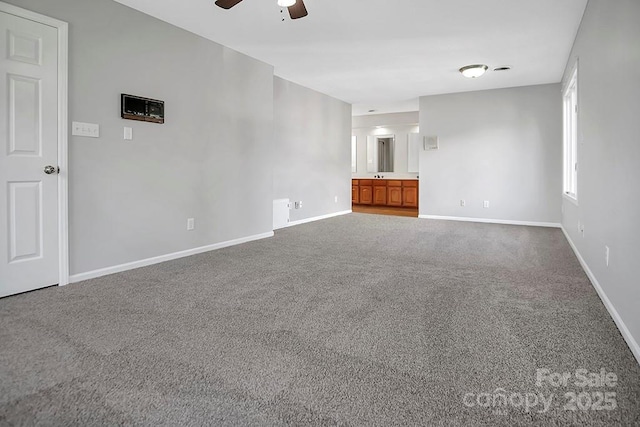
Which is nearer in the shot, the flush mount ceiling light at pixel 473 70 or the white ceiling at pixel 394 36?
the white ceiling at pixel 394 36

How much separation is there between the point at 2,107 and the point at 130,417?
2550 mm

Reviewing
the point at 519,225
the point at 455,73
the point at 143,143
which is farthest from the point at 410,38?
the point at 519,225

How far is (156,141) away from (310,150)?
3561 millimetres

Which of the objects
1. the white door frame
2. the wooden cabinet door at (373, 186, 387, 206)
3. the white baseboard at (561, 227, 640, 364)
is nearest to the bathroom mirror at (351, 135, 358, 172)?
the wooden cabinet door at (373, 186, 387, 206)

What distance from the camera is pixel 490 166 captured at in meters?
7.11

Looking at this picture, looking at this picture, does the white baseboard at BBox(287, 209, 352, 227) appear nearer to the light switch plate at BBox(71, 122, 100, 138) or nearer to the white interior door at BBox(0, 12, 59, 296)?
the light switch plate at BBox(71, 122, 100, 138)

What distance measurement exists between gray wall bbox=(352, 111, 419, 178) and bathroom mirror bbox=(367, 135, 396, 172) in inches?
4.0

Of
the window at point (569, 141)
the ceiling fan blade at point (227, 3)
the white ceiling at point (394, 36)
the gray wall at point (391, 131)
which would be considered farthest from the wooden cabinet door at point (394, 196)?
the ceiling fan blade at point (227, 3)

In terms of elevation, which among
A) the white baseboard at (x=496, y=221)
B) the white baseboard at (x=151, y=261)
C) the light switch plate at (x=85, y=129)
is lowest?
the white baseboard at (x=151, y=261)

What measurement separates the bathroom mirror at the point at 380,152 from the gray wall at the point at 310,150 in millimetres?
2108

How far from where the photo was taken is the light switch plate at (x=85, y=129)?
10.6 feet

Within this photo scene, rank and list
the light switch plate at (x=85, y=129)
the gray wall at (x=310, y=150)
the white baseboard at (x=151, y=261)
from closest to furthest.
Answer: the light switch plate at (x=85, y=129) < the white baseboard at (x=151, y=261) < the gray wall at (x=310, y=150)

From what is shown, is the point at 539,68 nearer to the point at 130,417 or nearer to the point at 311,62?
the point at 311,62

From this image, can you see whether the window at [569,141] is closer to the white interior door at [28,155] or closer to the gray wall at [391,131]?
the gray wall at [391,131]
